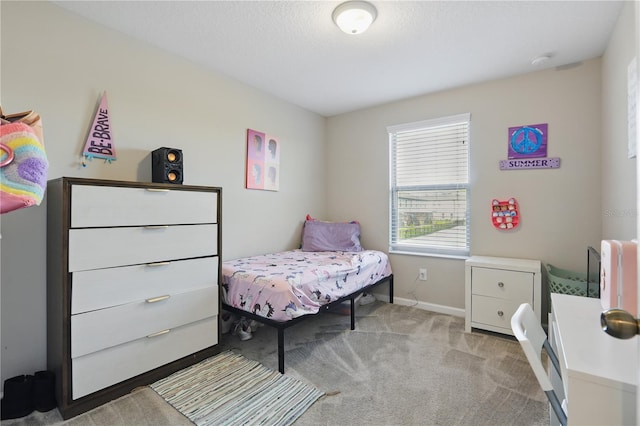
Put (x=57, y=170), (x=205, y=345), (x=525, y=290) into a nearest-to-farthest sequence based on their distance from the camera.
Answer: (x=57, y=170)
(x=205, y=345)
(x=525, y=290)

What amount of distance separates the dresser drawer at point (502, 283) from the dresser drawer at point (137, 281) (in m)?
2.20

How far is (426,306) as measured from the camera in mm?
3188

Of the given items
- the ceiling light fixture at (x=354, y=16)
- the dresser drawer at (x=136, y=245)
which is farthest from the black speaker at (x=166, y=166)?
the ceiling light fixture at (x=354, y=16)

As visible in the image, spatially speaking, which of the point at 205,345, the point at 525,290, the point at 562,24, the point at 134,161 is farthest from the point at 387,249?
the point at 134,161

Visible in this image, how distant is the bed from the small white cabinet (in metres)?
0.92

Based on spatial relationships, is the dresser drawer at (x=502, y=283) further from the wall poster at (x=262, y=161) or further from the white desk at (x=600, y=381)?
the wall poster at (x=262, y=161)

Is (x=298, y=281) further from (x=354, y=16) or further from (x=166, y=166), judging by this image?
(x=354, y=16)

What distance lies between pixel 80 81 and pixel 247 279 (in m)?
1.72

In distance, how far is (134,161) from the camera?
2.17m

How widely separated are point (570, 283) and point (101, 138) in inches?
138

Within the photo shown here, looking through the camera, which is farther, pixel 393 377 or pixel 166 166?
pixel 166 166

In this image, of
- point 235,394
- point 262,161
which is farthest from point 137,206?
point 262,161

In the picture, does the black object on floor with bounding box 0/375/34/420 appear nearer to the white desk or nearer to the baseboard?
the white desk

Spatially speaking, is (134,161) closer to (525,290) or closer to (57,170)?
(57,170)
